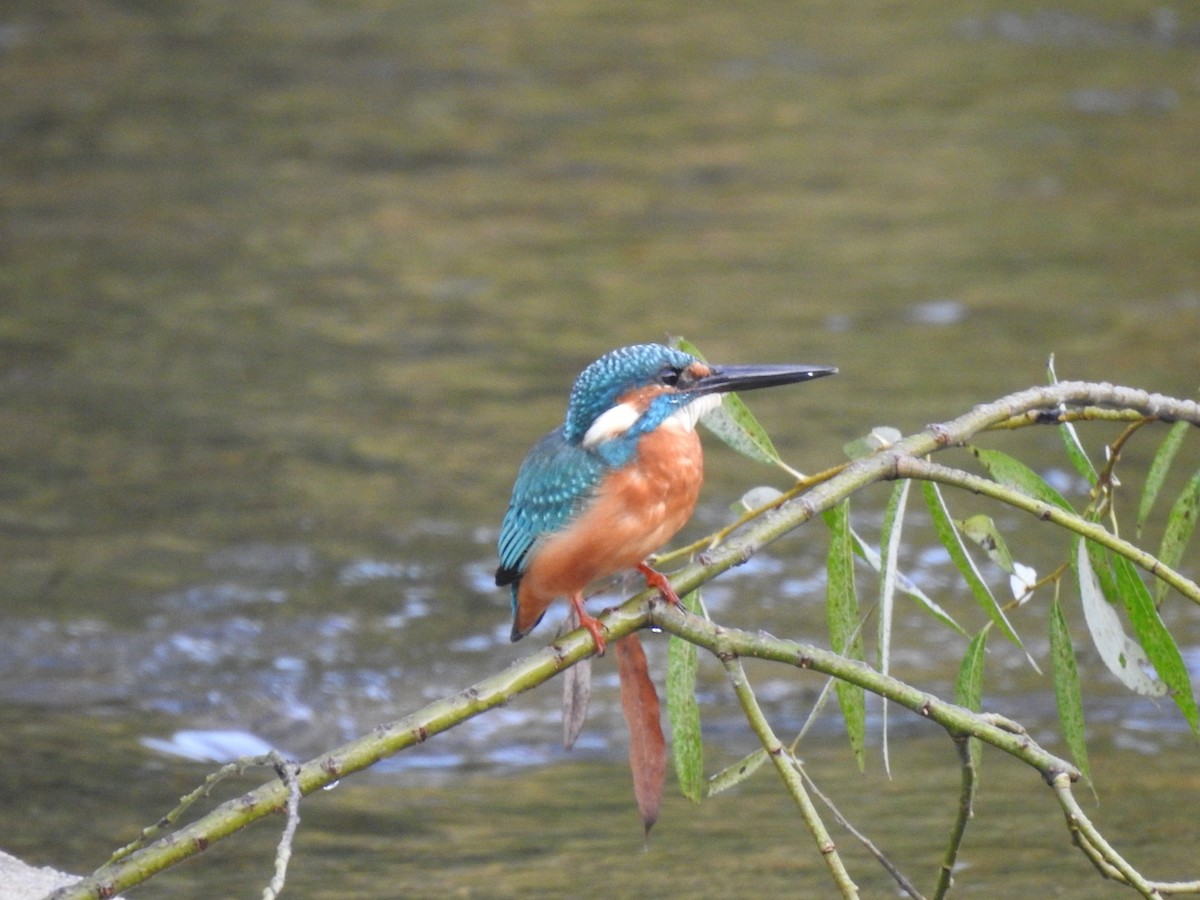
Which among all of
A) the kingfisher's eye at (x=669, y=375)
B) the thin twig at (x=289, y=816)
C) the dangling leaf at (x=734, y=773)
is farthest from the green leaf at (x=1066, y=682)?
the thin twig at (x=289, y=816)

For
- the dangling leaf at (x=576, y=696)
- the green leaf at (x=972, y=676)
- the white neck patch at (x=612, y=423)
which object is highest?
the white neck patch at (x=612, y=423)

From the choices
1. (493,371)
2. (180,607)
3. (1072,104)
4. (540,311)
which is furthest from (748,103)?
(180,607)

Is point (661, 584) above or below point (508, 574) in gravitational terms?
below

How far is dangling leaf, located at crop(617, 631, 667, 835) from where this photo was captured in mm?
2393

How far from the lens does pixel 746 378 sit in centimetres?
261

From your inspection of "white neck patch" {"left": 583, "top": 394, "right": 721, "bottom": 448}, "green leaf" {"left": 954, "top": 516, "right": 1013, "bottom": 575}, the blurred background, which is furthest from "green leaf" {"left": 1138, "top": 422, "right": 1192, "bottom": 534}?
the blurred background

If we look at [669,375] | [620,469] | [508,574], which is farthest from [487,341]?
[620,469]

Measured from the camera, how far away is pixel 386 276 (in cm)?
836

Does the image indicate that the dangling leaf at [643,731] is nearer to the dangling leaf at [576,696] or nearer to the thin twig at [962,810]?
the dangling leaf at [576,696]

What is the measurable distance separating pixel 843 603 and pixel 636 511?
0.32m

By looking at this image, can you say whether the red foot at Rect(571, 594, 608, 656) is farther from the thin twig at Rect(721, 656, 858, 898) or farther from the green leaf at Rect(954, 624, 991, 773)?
the green leaf at Rect(954, 624, 991, 773)

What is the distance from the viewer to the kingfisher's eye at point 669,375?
2633mm

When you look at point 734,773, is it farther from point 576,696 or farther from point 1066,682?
point 1066,682

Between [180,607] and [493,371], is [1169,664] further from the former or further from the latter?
[493,371]
